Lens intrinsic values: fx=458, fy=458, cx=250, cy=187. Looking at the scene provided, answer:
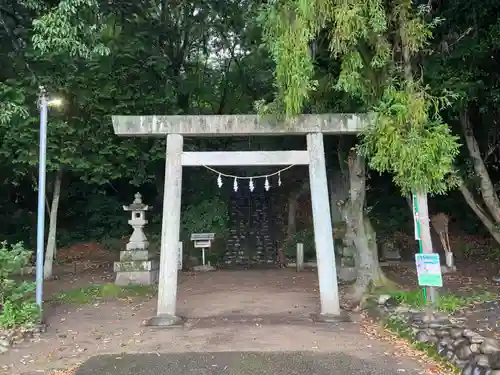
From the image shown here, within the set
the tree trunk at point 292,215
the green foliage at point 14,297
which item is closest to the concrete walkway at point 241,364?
the green foliage at point 14,297

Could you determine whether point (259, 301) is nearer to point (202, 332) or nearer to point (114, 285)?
point (202, 332)

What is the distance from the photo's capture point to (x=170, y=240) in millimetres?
7926

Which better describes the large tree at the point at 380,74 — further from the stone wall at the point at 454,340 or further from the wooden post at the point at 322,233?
the stone wall at the point at 454,340

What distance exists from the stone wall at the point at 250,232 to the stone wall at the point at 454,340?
30.8ft

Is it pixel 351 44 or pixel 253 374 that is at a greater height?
pixel 351 44

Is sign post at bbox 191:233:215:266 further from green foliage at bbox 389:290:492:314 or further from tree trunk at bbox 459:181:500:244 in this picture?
tree trunk at bbox 459:181:500:244

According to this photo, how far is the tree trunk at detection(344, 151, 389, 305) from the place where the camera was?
376 inches

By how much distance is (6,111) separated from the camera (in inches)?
332

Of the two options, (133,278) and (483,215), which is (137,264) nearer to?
(133,278)

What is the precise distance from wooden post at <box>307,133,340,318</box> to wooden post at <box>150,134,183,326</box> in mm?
2420

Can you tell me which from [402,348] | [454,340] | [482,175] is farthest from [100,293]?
[482,175]

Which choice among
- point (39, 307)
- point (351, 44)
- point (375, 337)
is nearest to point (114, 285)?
point (39, 307)

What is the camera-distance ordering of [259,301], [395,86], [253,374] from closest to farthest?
[253,374] → [395,86] → [259,301]

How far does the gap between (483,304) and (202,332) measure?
4.93 m
